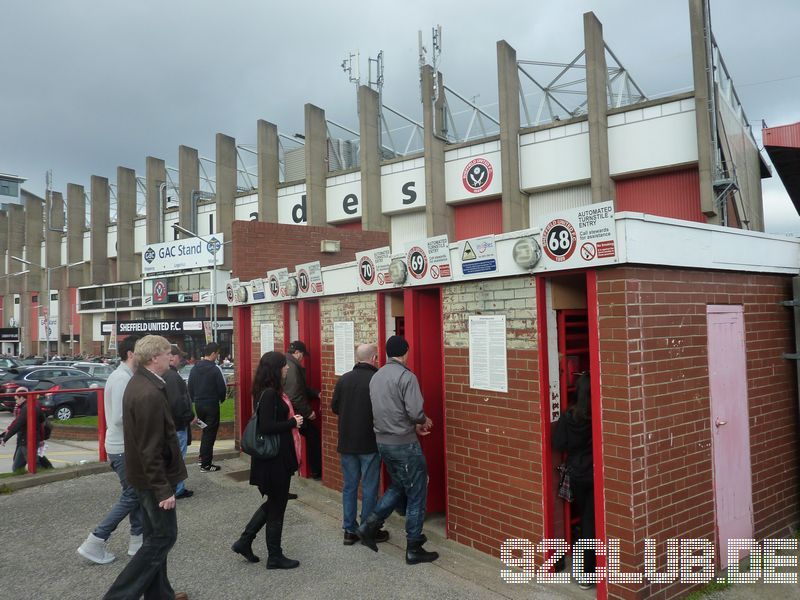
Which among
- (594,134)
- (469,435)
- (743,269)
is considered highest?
(594,134)

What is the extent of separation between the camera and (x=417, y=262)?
5340 mm

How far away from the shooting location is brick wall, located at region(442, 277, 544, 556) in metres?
4.29

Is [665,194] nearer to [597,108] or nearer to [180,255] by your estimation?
[597,108]

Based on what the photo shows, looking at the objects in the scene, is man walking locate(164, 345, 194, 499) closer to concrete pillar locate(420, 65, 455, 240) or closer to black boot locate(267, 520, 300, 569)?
black boot locate(267, 520, 300, 569)

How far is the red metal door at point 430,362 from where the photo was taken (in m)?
5.50

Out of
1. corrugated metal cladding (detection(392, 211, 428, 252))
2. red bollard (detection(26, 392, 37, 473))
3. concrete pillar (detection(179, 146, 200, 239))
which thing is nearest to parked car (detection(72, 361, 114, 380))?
corrugated metal cladding (detection(392, 211, 428, 252))

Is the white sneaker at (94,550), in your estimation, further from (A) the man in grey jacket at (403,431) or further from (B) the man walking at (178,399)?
(A) the man in grey jacket at (403,431)

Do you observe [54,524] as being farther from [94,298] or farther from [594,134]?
[94,298]

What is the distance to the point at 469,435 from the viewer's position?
4828 millimetres

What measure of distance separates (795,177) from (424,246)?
9.48m

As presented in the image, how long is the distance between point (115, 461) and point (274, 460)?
52.7 inches

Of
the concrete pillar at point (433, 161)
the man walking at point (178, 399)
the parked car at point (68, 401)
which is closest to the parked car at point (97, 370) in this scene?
the parked car at point (68, 401)

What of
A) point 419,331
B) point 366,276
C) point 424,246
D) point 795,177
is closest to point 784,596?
point 419,331

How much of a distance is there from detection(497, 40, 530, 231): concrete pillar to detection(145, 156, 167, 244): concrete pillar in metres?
29.5
